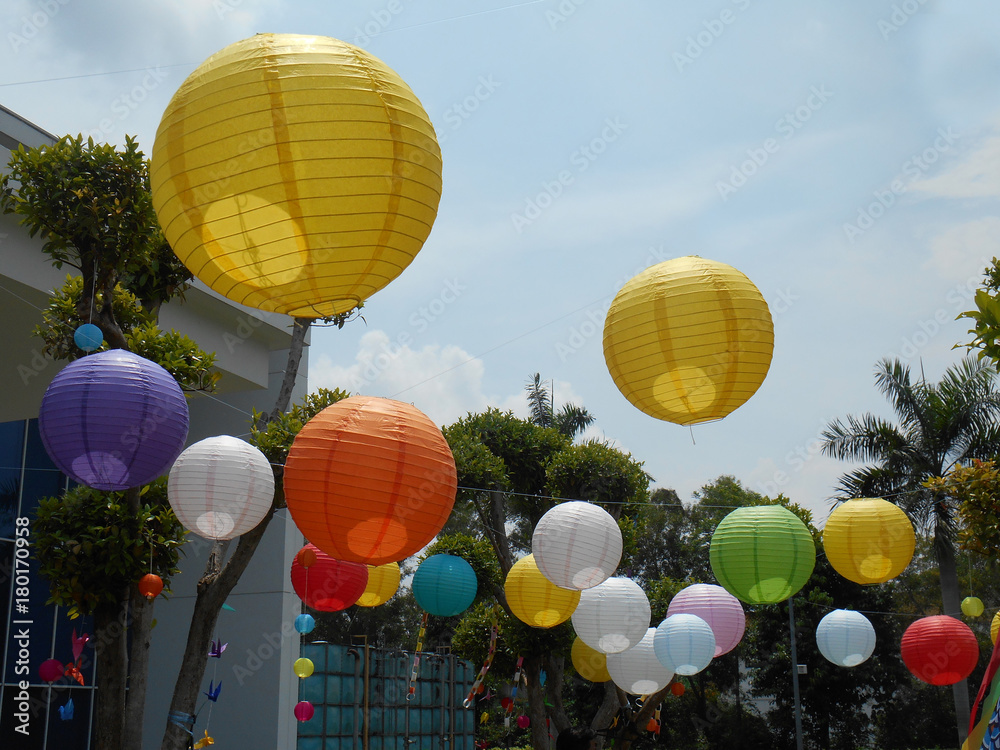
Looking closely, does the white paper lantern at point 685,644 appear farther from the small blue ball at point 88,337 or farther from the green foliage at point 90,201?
the green foliage at point 90,201

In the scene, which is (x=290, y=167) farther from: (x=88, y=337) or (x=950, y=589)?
(x=950, y=589)

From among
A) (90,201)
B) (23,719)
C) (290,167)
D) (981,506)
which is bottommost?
(23,719)

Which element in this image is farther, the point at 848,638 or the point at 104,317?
the point at 848,638

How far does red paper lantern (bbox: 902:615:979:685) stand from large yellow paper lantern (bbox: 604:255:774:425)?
655 cm

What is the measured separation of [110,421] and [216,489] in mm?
989

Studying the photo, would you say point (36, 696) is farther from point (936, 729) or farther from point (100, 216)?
point (936, 729)

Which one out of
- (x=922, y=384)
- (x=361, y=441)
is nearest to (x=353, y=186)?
(x=361, y=441)

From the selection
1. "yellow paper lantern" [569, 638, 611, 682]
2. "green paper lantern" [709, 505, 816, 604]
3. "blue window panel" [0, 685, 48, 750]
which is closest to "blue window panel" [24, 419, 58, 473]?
"blue window panel" [0, 685, 48, 750]

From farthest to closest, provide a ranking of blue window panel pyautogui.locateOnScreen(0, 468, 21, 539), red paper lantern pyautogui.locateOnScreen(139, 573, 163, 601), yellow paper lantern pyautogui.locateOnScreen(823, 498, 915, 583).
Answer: blue window panel pyautogui.locateOnScreen(0, 468, 21, 539), yellow paper lantern pyautogui.locateOnScreen(823, 498, 915, 583), red paper lantern pyautogui.locateOnScreen(139, 573, 163, 601)

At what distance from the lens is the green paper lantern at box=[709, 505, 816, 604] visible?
26.7 ft

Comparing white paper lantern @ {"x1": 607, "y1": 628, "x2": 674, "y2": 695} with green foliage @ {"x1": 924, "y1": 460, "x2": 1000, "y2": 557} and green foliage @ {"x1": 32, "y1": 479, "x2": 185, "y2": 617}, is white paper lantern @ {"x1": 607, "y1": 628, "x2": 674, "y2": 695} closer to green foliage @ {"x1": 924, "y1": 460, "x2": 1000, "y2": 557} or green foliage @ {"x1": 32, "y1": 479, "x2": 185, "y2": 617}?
green foliage @ {"x1": 924, "y1": 460, "x2": 1000, "y2": 557}

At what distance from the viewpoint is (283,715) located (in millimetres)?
13273

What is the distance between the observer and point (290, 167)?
3.17m

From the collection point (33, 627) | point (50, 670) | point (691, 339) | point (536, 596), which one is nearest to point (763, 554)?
point (536, 596)
